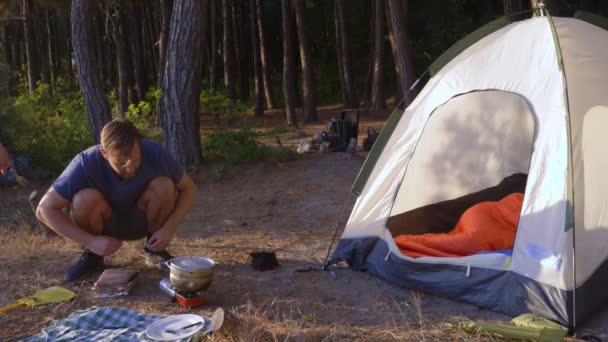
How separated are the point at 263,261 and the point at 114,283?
3.09 ft

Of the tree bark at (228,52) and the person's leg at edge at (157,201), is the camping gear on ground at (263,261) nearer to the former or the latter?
the person's leg at edge at (157,201)

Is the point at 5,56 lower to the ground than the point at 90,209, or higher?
higher

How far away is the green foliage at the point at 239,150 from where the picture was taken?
891cm

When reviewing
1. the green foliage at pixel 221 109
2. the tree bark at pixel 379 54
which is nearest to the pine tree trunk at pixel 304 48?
the tree bark at pixel 379 54

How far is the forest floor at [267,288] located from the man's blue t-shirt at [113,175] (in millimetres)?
542

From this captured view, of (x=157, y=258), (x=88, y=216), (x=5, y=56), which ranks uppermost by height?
(x=5, y=56)

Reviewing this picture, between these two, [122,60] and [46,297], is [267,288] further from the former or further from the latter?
[122,60]

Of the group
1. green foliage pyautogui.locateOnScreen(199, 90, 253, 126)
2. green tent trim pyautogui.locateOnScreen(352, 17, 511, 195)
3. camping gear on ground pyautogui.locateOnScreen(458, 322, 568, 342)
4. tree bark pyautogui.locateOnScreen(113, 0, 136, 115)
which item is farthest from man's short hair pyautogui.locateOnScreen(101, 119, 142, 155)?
tree bark pyautogui.locateOnScreen(113, 0, 136, 115)

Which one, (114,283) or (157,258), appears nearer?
(114,283)

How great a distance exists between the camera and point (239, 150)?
8.93 metres

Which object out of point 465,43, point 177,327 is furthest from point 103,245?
point 465,43

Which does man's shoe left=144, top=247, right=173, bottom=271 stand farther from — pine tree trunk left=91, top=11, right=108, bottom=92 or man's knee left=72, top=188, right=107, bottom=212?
pine tree trunk left=91, top=11, right=108, bottom=92

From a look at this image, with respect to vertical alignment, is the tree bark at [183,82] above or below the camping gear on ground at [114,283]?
above

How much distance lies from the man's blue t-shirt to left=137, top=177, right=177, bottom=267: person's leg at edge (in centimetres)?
3
